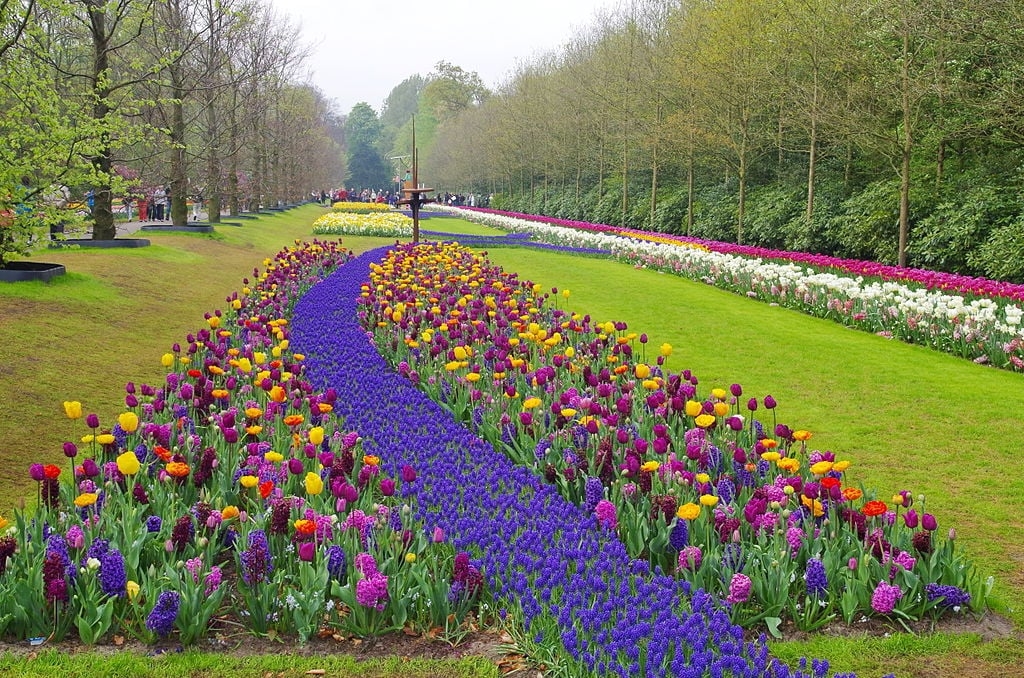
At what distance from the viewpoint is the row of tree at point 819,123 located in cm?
1677

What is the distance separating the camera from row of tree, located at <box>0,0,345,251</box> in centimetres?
1112

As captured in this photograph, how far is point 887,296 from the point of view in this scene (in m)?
11.9

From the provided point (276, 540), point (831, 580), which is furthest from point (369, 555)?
point (831, 580)

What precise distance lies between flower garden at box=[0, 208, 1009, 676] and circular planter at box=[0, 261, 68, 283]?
726 cm

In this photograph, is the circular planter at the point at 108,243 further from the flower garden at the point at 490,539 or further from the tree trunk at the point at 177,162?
the flower garden at the point at 490,539

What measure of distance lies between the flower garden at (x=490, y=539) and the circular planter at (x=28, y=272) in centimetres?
726

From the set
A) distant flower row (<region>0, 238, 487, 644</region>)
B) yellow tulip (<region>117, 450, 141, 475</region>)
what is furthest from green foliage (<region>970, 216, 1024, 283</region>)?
yellow tulip (<region>117, 450, 141, 475</region>)

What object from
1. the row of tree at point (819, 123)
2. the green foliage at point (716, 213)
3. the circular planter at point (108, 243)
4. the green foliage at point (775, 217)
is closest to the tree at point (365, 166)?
the row of tree at point (819, 123)

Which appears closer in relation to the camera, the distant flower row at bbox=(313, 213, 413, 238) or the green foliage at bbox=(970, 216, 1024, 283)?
the green foliage at bbox=(970, 216, 1024, 283)

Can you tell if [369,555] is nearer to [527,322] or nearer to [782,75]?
[527,322]

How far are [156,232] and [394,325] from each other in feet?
55.6

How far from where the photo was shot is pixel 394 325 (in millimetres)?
9742

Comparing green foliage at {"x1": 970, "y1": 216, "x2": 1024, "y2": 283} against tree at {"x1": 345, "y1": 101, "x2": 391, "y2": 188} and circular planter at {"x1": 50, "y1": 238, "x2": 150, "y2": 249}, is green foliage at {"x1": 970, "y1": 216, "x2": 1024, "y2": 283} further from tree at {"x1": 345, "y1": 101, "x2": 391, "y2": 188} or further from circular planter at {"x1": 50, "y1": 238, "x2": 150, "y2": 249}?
tree at {"x1": 345, "y1": 101, "x2": 391, "y2": 188}

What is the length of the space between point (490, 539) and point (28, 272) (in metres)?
10.5
